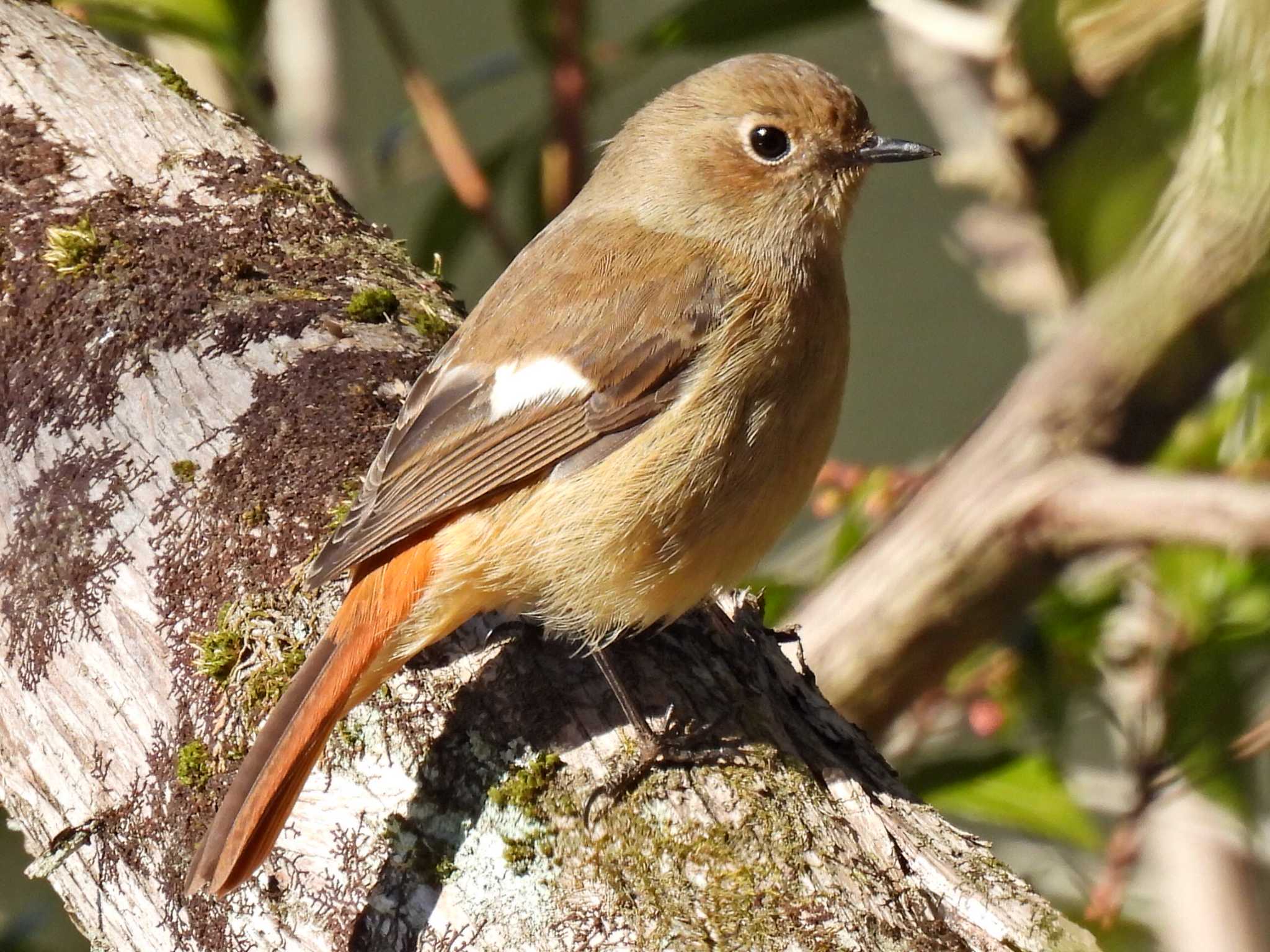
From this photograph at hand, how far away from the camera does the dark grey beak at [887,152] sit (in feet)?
10.1

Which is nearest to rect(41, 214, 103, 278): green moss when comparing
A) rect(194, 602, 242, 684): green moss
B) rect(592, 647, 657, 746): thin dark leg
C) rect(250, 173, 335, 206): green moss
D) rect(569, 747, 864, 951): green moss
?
rect(250, 173, 335, 206): green moss

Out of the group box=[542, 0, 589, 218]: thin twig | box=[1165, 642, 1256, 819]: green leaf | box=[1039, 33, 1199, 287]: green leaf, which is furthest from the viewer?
box=[542, 0, 589, 218]: thin twig

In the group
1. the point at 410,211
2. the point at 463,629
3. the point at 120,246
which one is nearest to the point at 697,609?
the point at 463,629

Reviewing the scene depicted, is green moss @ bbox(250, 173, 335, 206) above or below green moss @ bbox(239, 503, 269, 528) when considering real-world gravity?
above

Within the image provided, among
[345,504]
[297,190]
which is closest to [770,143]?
[297,190]

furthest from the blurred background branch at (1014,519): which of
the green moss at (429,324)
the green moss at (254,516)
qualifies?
the green moss at (254,516)

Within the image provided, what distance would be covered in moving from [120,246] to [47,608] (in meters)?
0.85

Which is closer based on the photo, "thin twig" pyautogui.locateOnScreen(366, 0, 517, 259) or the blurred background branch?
the blurred background branch

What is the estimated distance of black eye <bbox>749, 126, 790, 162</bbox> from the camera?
3098mm

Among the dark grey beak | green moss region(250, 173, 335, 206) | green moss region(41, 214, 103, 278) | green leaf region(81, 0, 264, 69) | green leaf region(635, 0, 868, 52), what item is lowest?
the dark grey beak

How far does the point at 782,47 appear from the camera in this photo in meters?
7.21

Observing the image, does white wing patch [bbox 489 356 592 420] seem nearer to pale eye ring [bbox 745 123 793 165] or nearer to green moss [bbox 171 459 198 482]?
green moss [bbox 171 459 198 482]

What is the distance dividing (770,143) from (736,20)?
3.04ft

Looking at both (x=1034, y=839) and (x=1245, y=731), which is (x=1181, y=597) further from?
(x=1034, y=839)
